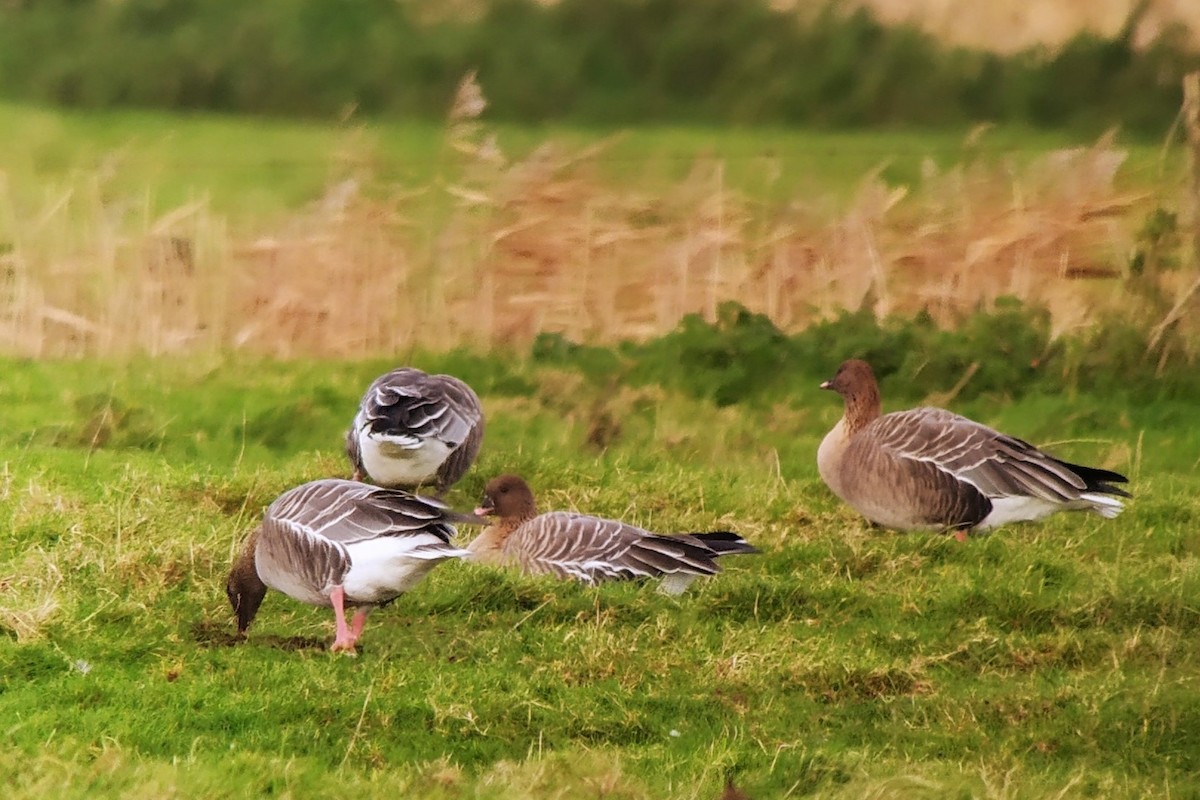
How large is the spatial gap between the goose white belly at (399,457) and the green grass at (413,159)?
8.52 feet

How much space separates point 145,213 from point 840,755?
6.12 meters

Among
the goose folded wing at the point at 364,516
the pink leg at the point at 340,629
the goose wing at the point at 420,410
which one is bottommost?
the pink leg at the point at 340,629

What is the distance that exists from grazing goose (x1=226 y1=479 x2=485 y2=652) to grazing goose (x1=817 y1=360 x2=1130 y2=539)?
7.81 feet

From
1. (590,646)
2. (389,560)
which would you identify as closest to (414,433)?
(389,560)

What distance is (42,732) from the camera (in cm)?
443

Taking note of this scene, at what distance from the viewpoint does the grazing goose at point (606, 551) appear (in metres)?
5.79

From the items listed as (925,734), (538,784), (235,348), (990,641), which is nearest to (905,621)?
(990,641)

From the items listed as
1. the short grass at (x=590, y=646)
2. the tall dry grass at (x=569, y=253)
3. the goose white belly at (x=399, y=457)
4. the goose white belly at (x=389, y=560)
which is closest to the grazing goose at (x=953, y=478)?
the short grass at (x=590, y=646)

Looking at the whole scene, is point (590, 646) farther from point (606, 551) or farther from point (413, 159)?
point (413, 159)

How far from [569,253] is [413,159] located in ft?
3.95

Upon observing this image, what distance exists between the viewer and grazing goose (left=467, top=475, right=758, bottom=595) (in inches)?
228

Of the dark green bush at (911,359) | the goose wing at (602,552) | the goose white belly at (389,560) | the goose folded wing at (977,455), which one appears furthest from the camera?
the dark green bush at (911,359)

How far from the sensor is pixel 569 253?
Result: 8.98 meters

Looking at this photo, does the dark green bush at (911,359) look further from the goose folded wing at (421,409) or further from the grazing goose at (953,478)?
the grazing goose at (953,478)
